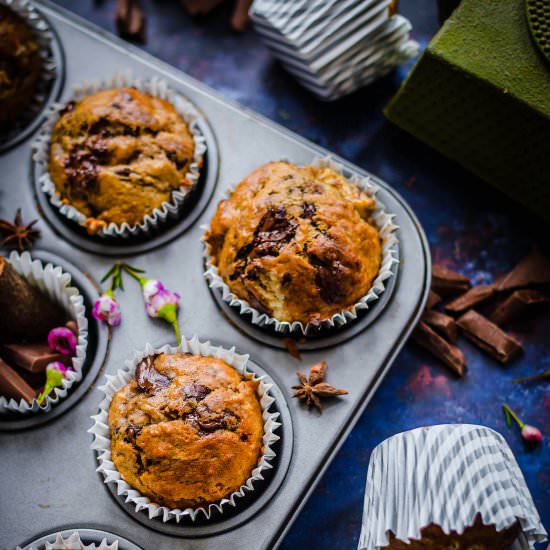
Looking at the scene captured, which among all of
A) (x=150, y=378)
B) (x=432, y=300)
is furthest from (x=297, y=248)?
(x=432, y=300)

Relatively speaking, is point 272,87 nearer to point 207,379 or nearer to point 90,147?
point 90,147

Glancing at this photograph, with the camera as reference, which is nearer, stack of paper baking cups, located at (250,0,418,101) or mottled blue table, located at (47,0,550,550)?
mottled blue table, located at (47,0,550,550)

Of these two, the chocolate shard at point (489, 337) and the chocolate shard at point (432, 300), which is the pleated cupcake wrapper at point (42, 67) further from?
the chocolate shard at point (489, 337)

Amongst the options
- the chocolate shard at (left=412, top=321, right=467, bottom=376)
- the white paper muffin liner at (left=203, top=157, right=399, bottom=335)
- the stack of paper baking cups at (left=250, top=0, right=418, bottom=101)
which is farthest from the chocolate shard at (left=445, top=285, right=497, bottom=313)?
the stack of paper baking cups at (left=250, top=0, right=418, bottom=101)

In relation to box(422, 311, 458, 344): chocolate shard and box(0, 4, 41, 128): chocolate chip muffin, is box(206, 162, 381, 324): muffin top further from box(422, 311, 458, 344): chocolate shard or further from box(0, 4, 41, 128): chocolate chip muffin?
box(0, 4, 41, 128): chocolate chip muffin

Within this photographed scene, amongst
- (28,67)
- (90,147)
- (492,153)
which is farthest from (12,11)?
(492,153)

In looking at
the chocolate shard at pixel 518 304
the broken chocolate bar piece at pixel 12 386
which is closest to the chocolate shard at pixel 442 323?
the chocolate shard at pixel 518 304

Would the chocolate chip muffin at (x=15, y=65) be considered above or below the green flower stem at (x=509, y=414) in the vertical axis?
above
